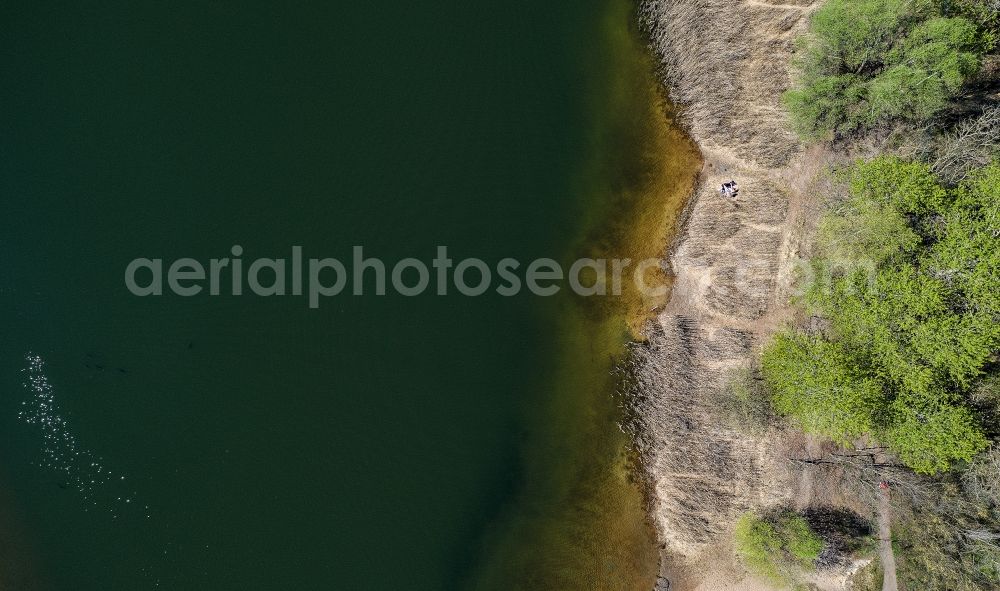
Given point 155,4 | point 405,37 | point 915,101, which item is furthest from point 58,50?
point 915,101

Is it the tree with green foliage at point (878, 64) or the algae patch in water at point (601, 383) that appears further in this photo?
the algae patch in water at point (601, 383)

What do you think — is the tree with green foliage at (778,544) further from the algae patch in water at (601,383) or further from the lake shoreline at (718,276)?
the algae patch in water at (601,383)

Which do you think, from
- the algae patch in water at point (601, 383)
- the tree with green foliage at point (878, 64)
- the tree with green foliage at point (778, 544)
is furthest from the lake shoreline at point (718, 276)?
the tree with green foliage at point (878, 64)

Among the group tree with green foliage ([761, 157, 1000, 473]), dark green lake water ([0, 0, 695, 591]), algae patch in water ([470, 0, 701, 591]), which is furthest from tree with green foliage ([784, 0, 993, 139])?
dark green lake water ([0, 0, 695, 591])

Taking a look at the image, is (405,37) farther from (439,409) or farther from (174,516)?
(174,516)

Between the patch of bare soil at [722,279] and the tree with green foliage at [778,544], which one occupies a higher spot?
the patch of bare soil at [722,279]

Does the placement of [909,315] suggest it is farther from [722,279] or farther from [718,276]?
[718,276]

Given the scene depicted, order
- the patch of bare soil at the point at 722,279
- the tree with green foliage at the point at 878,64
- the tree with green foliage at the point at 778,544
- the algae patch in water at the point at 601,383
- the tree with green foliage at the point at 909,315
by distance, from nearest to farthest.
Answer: the tree with green foliage at the point at 909,315
the tree with green foliage at the point at 878,64
the tree with green foliage at the point at 778,544
the patch of bare soil at the point at 722,279
the algae patch in water at the point at 601,383
